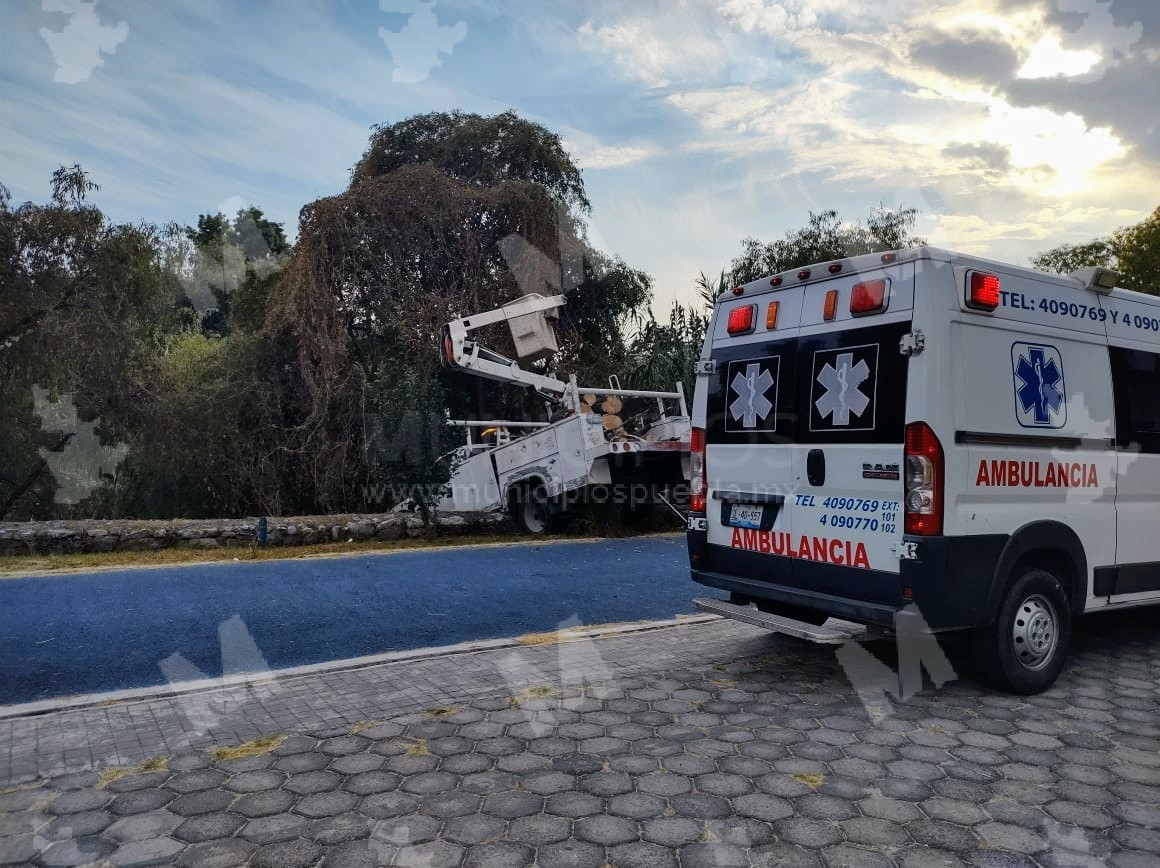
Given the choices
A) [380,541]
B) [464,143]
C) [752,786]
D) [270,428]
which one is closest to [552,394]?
[380,541]

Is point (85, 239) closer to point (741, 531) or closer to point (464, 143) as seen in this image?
point (464, 143)

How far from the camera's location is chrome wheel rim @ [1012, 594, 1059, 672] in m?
5.11

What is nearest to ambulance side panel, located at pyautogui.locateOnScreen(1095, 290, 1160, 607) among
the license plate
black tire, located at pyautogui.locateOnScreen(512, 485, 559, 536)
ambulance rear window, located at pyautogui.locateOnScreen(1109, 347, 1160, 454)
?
ambulance rear window, located at pyautogui.locateOnScreen(1109, 347, 1160, 454)

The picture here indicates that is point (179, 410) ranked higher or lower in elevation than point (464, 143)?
lower

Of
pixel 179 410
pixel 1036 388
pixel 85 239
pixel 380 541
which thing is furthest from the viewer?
pixel 179 410

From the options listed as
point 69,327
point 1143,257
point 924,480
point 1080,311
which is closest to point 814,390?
point 924,480

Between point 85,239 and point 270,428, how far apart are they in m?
4.58

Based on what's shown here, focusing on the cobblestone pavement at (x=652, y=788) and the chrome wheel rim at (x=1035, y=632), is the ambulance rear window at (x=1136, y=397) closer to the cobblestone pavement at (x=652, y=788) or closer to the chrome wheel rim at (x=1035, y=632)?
the chrome wheel rim at (x=1035, y=632)

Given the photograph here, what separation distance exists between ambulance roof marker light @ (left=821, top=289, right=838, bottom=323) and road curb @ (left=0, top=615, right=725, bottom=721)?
9.81 feet

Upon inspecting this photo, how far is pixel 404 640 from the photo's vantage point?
21.2ft

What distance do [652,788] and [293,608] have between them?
15.2ft

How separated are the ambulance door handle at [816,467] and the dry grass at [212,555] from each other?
23.2ft

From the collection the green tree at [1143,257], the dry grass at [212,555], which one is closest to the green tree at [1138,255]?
the green tree at [1143,257]

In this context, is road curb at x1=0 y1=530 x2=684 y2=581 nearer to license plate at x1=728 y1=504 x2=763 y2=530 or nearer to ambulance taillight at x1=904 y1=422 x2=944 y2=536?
license plate at x1=728 y1=504 x2=763 y2=530
